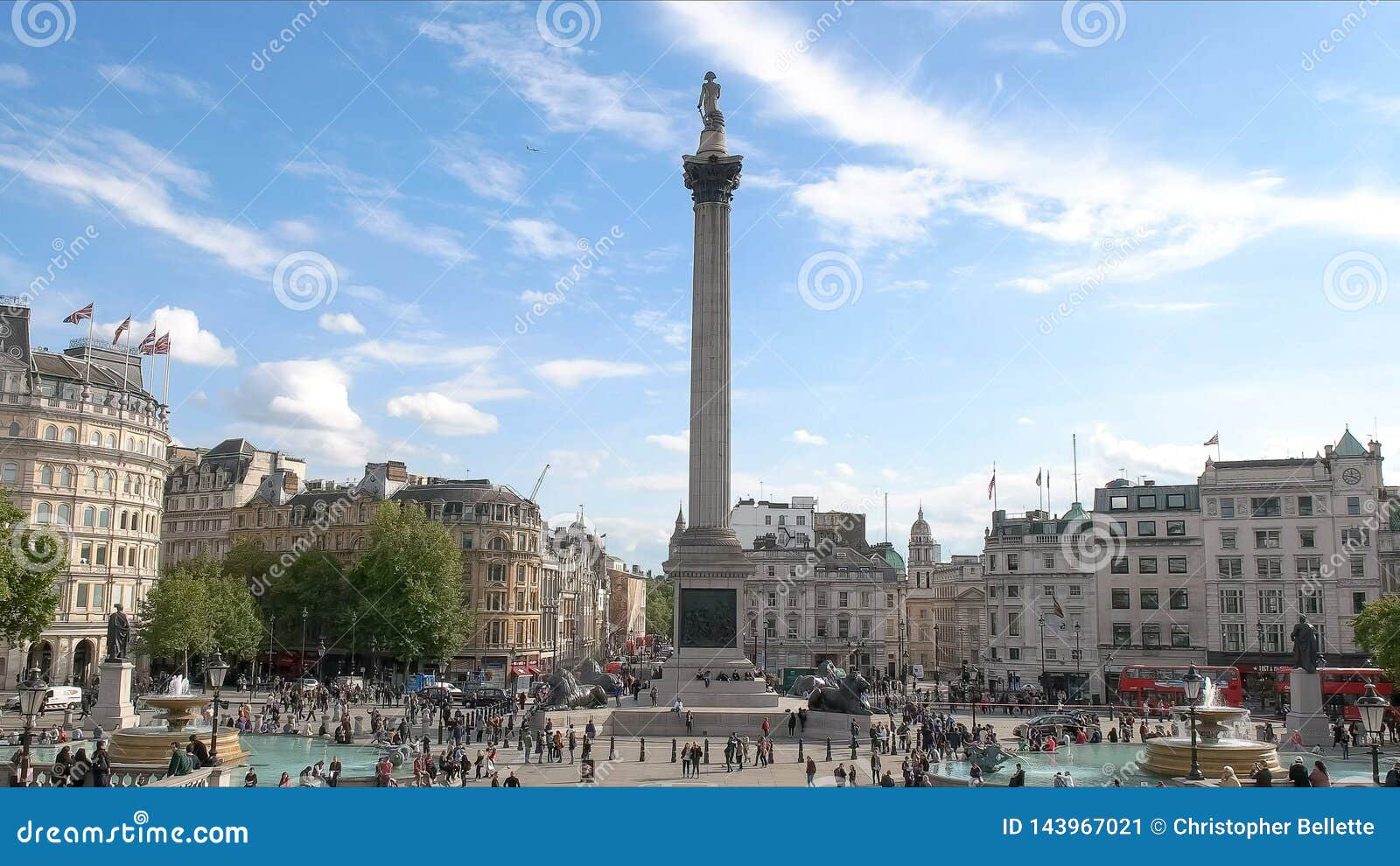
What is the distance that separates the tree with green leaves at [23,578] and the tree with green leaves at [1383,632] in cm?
5952

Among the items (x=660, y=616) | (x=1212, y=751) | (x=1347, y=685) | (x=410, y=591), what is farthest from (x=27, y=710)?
(x=660, y=616)

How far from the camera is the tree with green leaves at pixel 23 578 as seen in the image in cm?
4584

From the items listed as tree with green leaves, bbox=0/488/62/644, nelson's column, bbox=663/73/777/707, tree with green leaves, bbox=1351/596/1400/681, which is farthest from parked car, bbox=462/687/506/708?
tree with green leaves, bbox=1351/596/1400/681

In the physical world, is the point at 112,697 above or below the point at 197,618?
below

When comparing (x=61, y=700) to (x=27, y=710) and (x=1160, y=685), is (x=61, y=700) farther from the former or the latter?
(x=1160, y=685)

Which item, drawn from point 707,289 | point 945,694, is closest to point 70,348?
point 707,289

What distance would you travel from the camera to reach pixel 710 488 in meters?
55.1

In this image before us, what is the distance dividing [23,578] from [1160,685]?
184ft

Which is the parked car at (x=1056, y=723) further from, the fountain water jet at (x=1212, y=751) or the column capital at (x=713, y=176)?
the column capital at (x=713, y=176)

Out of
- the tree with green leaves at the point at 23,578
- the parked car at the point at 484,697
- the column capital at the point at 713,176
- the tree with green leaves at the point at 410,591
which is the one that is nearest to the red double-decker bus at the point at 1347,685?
the column capital at the point at 713,176

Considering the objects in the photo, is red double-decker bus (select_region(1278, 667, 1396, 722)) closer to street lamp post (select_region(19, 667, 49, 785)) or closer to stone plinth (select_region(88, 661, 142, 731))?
stone plinth (select_region(88, 661, 142, 731))

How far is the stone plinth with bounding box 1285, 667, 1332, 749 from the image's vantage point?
37.4m

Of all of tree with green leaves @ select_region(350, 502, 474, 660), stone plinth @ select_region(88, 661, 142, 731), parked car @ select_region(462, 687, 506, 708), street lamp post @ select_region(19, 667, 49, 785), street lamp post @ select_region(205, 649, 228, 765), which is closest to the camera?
street lamp post @ select_region(19, 667, 49, 785)

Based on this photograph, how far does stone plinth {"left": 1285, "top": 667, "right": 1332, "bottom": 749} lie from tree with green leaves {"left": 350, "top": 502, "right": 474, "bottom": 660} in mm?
51303
